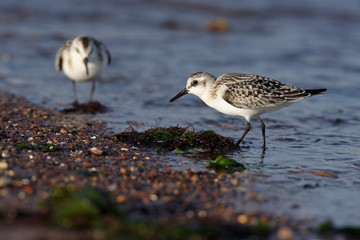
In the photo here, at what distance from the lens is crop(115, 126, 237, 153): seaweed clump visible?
7.75 meters

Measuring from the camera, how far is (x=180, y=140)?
308 inches

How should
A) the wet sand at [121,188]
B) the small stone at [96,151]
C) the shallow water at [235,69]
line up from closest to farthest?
the wet sand at [121,188], the shallow water at [235,69], the small stone at [96,151]

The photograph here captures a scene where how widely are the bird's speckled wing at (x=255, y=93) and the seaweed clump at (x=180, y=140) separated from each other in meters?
0.67

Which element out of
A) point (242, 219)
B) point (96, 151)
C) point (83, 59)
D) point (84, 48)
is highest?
point (84, 48)

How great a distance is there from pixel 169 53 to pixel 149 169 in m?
9.58

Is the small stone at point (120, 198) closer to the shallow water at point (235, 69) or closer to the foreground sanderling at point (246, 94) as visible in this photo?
the shallow water at point (235, 69)

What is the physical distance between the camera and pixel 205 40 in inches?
711

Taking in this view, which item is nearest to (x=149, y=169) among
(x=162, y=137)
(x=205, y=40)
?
(x=162, y=137)

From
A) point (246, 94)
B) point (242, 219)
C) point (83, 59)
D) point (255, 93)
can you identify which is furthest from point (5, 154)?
point (83, 59)

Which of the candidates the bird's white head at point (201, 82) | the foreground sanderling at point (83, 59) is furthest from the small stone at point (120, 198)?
the foreground sanderling at point (83, 59)

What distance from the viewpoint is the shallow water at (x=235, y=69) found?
694cm

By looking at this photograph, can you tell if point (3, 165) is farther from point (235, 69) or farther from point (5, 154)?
point (235, 69)

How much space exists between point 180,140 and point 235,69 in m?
6.41

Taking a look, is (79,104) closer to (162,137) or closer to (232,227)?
(162,137)
